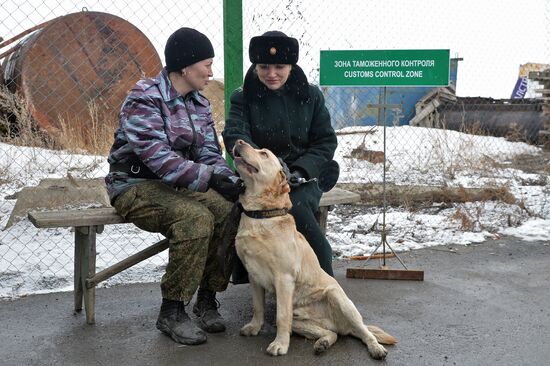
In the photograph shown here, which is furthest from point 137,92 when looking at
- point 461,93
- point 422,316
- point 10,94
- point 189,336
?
point 461,93

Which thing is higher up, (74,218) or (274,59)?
(274,59)

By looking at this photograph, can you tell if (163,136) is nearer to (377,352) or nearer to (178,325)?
(178,325)

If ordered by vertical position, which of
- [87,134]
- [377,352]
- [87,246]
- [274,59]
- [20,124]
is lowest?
[377,352]

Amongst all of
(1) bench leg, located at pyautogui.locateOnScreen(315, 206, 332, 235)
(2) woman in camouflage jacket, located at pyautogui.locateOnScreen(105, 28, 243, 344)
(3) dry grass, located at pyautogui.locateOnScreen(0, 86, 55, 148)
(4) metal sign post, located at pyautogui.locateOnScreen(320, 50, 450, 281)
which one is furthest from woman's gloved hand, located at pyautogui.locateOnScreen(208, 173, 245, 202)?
(3) dry grass, located at pyautogui.locateOnScreen(0, 86, 55, 148)

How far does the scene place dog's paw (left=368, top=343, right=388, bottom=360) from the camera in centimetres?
358

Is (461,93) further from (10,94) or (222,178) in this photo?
(222,178)

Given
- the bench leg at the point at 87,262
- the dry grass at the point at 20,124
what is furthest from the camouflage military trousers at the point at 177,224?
the dry grass at the point at 20,124

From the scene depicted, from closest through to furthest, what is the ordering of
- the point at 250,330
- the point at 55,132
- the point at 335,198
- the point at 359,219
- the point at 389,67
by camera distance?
the point at 250,330 → the point at 335,198 → the point at 389,67 → the point at 359,219 → the point at 55,132

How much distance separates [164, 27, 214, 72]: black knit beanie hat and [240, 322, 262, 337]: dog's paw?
1602 millimetres

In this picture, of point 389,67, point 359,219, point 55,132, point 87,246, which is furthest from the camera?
point 55,132

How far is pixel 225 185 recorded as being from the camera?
3836 millimetres

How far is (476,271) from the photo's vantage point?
541cm

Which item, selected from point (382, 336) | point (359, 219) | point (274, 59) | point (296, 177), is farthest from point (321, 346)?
point (359, 219)

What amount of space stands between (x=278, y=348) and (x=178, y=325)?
62 cm
